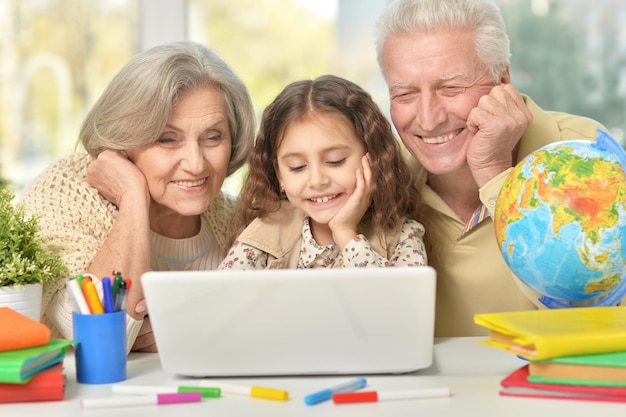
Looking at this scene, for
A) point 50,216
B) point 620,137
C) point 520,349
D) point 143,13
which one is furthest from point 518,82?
point 520,349

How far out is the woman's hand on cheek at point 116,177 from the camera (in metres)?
2.15

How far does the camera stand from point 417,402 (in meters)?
1.33

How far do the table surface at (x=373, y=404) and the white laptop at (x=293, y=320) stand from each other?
0.11 feet

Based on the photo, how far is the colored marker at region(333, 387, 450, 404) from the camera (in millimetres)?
1321

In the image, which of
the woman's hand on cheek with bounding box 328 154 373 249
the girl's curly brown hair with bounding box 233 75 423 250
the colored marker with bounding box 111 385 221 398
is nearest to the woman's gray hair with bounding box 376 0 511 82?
the girl's curly brown hair with bounding box 233 75 423 250

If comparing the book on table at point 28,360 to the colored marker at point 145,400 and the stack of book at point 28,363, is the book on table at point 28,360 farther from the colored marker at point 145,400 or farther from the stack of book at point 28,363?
the colored marker at point 145,400

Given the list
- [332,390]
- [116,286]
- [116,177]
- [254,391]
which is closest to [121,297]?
[116,286]

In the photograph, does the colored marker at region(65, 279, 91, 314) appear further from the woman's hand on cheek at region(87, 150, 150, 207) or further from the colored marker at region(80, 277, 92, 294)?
the woman's hand on cheek at region(87, 150, 150, 207)

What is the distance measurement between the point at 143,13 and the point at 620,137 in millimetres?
2571

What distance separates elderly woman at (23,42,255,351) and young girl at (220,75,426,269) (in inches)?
4.9

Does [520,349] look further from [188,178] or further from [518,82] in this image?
[518,82]

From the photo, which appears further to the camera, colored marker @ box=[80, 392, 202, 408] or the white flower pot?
the white flower pot

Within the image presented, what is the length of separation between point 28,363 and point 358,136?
1.06 meters

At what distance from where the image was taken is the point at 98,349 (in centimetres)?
149
